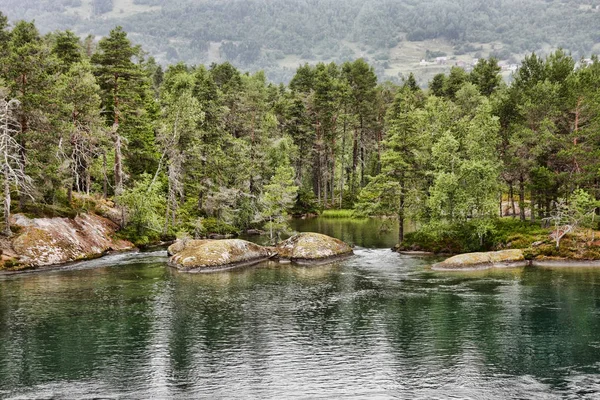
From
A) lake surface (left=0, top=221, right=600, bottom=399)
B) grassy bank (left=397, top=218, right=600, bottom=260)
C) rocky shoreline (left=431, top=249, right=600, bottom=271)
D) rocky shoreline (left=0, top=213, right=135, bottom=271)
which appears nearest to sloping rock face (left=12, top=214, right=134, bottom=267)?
rocky shoreline (left=0, top=213, right=135, bottom=271)

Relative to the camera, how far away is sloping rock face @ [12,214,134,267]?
165 feet

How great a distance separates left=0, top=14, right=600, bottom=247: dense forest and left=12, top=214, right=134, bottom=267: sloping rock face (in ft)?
6.30

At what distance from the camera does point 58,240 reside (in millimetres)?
53344

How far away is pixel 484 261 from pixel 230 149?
42.5m

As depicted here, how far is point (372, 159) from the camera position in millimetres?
117438

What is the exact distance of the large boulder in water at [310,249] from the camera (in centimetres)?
5566

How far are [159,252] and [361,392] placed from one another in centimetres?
4318

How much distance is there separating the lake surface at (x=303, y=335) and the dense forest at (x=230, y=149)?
41.5ft

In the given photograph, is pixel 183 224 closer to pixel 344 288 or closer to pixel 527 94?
pixel 344 288

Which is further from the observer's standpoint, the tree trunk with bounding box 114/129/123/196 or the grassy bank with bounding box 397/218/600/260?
the tree trunk with bounding box 114/129/123/196

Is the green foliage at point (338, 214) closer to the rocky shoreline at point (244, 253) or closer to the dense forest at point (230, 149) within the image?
the dense forest at point (230, 149)

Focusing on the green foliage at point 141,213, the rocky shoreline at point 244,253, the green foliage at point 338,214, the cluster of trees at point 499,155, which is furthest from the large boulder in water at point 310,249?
the green foliage at point 338,214

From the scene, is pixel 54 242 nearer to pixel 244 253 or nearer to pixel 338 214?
pixel 244 253

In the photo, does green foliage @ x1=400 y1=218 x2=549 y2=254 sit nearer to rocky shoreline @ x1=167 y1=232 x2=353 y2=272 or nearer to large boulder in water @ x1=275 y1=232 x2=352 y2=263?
large boulder in water @ x1=275 y1=232 x2=352 y2=263
